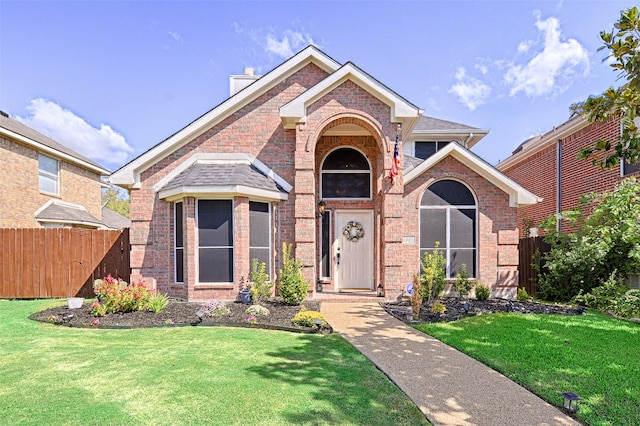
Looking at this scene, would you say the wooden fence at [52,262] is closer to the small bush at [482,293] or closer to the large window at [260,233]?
the large window at [260,233]

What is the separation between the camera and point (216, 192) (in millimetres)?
8836

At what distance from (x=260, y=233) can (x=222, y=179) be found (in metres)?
1.82

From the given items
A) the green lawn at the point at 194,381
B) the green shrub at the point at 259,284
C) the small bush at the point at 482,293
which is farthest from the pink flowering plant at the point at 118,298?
the small bush at the point at 482,293

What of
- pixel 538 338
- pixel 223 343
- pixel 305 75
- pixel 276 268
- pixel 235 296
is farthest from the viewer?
pixel 305 75

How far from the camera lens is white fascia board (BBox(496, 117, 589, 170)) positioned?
12.5 meters

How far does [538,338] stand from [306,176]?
6357 mm

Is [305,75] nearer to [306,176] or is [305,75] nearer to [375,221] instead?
[306,176]

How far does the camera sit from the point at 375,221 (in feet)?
35.2

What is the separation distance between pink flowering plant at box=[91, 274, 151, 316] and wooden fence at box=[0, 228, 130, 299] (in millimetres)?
3766

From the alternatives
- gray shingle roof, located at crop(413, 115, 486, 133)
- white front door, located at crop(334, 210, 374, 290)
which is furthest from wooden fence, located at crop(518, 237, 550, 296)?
white front door, located at crop(334, 210, 374, 290)

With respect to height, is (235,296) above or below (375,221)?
below

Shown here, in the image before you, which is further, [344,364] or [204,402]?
[344,364]

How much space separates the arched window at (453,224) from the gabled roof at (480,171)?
2.24 feet

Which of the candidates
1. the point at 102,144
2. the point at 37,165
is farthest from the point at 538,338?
the point at 102,144
